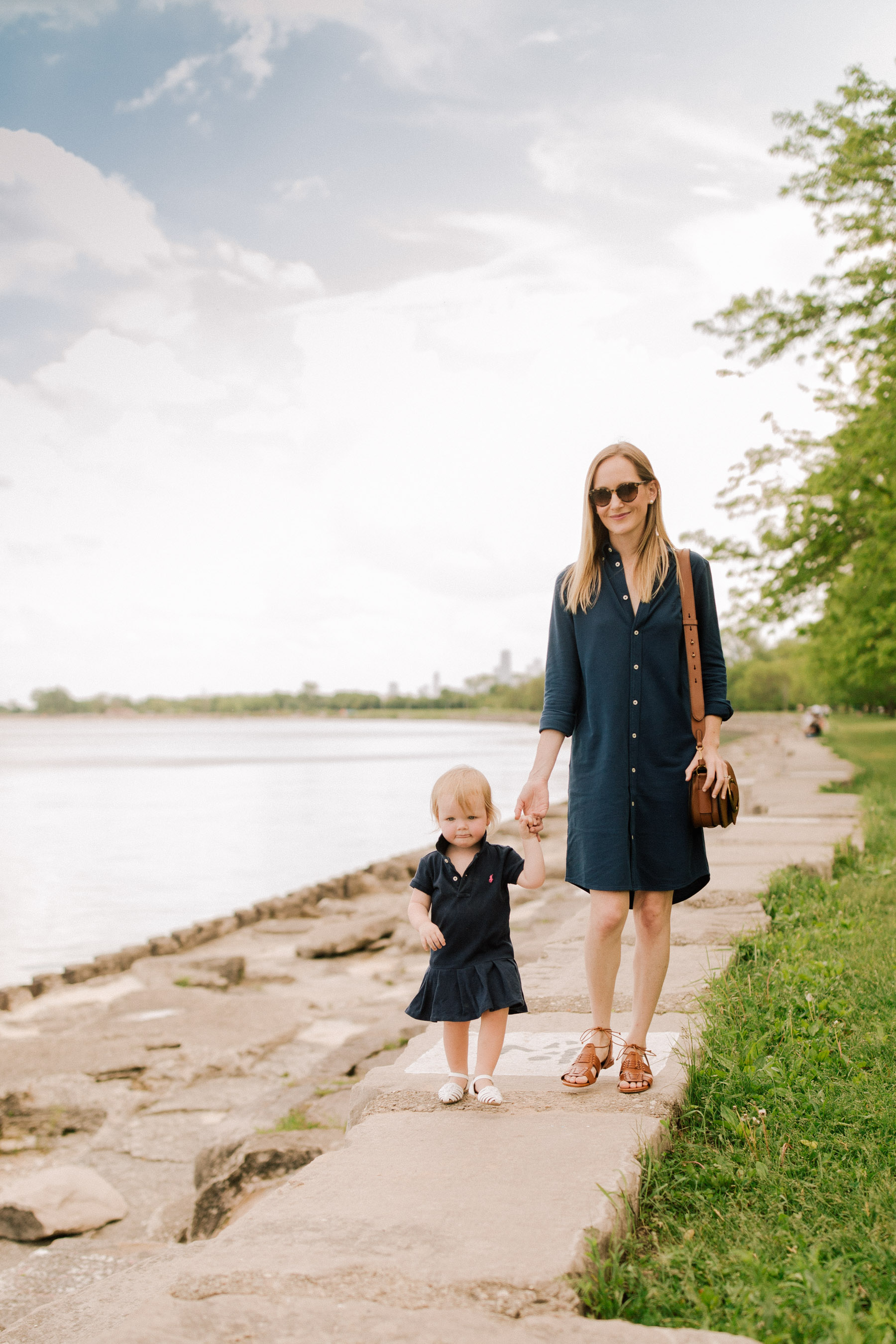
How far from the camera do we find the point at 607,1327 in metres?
1.87

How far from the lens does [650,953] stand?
3258 millimetres

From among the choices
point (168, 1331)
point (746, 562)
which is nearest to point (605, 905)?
point (168, 1331)

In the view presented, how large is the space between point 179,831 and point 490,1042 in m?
23.0

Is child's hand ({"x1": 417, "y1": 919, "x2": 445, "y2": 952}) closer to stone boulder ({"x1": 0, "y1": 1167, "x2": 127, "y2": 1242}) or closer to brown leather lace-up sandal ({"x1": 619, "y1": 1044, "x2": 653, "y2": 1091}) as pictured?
brown leather lace-up sandal ({"x1": 619, "y1": 1044, "x2": 653, "y2": 1091})

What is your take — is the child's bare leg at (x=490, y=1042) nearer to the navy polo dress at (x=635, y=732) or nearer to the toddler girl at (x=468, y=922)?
the toddler girl at (x=468, y=922)

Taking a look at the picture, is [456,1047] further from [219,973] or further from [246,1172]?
[219,973]

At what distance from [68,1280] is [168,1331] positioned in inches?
106

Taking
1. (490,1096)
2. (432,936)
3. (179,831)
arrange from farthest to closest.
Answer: (179,831), (432,936), (490,1096)

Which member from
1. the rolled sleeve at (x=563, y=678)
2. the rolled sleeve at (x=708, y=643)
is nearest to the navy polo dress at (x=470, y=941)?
the rolled sleeve at (x=563, y=678)

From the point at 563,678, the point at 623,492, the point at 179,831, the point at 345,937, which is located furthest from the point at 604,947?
the point at 179,831

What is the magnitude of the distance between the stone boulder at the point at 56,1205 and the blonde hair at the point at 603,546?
145 inches

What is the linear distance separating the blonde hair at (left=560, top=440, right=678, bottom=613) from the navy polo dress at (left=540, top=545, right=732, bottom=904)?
0.03 metres

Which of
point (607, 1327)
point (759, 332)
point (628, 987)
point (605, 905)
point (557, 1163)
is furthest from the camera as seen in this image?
point (759, 332)

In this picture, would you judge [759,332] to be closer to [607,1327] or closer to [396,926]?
[396,926]
